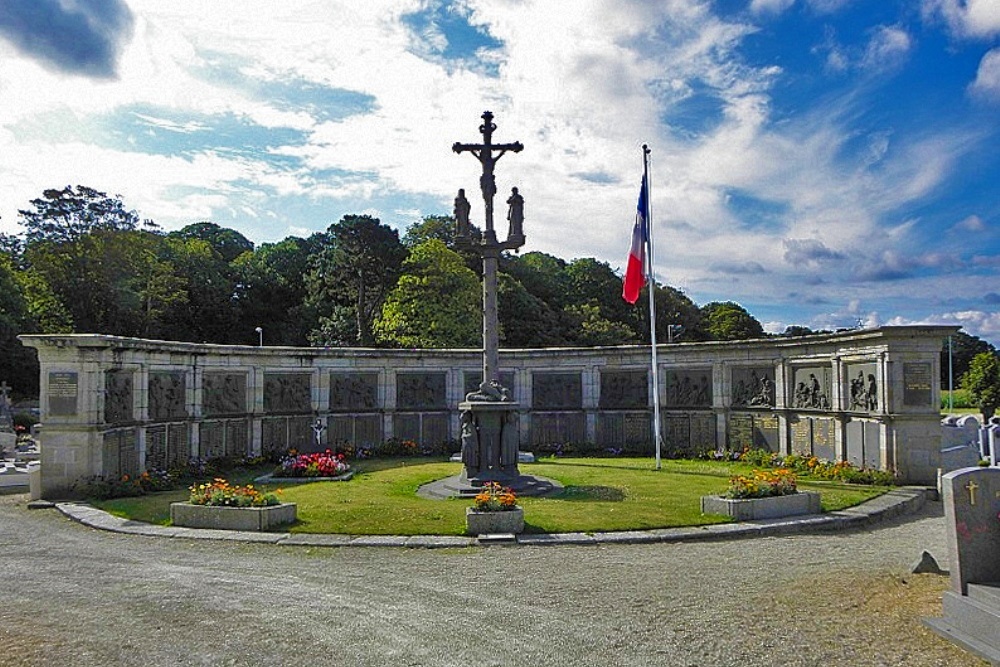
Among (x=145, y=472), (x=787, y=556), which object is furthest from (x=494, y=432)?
(x=145, y=472)

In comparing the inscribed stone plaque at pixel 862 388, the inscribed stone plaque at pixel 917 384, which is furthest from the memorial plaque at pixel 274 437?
the inscribed stone plaque at pixel 917 384

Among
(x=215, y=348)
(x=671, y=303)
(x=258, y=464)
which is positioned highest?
(x=671, y=303)

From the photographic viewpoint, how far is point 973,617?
23.9 feet

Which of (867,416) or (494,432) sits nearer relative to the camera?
(494,432)

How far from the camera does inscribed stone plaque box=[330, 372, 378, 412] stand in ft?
84.5

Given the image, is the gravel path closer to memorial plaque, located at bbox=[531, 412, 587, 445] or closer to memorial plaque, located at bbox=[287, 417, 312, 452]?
memorial plaque, located at bbox=[287, 417, 312, 452]

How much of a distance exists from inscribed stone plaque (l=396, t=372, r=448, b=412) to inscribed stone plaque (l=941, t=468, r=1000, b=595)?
20.4 metres

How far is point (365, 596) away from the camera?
879 cm

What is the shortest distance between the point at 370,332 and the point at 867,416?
131 ft

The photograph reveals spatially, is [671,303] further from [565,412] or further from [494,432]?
[494,432]

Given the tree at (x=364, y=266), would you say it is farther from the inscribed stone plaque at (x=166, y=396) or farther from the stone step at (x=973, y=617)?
the stone step at (x=973, y=617)

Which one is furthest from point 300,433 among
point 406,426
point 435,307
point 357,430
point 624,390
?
point 435,307

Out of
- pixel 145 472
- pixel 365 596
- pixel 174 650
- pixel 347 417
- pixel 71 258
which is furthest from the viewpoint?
pixel 71 258

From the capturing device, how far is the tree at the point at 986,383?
4475 cm
